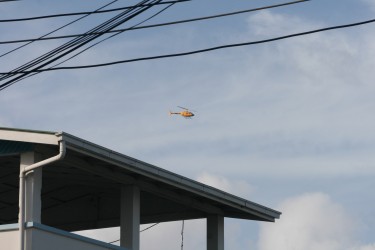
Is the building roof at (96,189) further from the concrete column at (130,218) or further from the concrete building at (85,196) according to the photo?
the concrete column at (130,218)

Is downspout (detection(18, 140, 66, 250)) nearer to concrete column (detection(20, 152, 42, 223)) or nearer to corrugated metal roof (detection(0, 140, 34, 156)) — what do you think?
concrete column (detection(20, 152, 42, 223))

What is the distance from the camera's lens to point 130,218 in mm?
20688

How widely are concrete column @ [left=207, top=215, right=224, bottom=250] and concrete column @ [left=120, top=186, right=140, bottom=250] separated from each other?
2.76m

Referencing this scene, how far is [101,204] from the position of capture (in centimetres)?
2333

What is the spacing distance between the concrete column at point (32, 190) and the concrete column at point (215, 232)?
557cm

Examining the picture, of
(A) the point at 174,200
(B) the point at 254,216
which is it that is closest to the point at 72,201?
(A) the point at 174,200

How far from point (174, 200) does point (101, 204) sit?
192 cm

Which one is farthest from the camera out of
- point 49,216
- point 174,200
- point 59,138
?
point 49,216

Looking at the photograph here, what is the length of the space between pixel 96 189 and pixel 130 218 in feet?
6.24

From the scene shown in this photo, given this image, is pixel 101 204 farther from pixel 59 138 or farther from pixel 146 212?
pixel 59 138

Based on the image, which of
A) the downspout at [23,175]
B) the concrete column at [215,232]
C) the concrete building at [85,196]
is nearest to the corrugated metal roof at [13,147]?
the concrete building at [85,196]

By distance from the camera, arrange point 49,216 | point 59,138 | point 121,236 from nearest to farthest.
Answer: point 59,138 < point 121,236 < point 49,216

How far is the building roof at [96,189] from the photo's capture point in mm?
18641

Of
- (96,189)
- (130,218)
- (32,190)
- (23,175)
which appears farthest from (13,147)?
(96,189)
